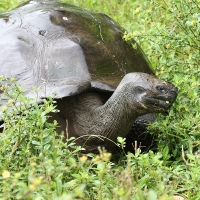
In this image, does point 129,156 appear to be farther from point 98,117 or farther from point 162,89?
point 98,117

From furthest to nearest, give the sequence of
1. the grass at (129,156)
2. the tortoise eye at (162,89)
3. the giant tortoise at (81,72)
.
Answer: the giant tortoise at (81,72), the tortoise eye at (162,89), the grass at (129,156)

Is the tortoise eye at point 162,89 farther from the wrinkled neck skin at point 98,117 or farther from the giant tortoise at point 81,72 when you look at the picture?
the wrinkled neck skin at point 98,117

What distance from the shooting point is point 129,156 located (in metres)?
2.41

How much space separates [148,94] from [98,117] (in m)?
0.53

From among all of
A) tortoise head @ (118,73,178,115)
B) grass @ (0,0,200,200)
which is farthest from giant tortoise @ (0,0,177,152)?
grass @ (0,0,200,200)

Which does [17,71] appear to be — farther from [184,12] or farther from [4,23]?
[184,12]

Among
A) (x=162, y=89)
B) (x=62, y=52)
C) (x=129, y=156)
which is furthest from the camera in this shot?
(x=62, y=52)

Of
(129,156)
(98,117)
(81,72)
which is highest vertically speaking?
(129,156)

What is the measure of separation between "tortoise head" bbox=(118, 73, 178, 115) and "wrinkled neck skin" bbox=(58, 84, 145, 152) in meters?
0.04

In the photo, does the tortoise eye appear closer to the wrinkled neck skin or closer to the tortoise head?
the tortoise head

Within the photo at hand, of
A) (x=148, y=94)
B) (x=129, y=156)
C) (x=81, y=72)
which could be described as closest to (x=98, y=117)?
(x=81, y=72)

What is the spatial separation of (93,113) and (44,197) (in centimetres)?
148

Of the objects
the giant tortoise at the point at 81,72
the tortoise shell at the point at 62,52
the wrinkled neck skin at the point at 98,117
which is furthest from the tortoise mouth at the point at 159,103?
the tortoise shell at the point at 62,52

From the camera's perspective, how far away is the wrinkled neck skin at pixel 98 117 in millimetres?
3639
